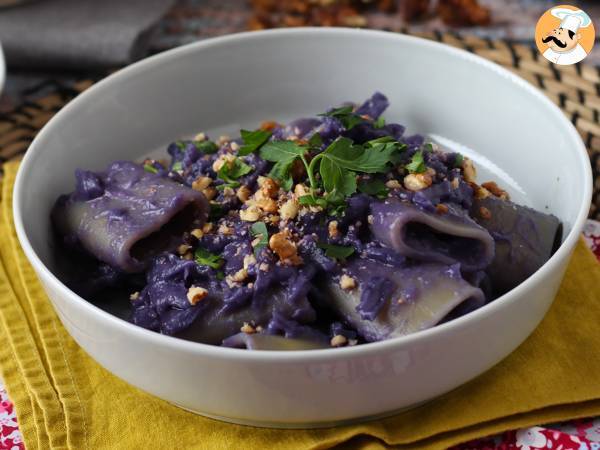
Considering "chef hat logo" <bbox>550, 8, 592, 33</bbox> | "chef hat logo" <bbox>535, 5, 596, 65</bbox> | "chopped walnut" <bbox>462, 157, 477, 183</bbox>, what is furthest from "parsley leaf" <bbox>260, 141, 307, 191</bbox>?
"chef hat logo" <bbox>550, 8, 592, 33</bbox>

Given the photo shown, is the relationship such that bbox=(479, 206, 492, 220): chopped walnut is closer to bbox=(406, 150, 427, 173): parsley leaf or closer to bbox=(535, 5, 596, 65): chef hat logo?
bbox=(406, 150, 427, 173): parsley leaf

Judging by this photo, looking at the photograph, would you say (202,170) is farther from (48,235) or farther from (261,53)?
(261,53)

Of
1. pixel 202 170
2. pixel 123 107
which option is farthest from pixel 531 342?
pixel 123 107

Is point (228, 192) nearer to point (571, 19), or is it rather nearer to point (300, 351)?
point (300, 351)

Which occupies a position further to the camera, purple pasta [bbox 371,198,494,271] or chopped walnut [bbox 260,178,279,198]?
chopped walnut [bbox 260,178,279,198]

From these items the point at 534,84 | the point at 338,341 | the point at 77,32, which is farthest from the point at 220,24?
the point at 338,341

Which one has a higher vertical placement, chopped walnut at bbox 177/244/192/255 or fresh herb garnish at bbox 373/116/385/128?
fresh herb garnish at bbox 373/116/385/128
